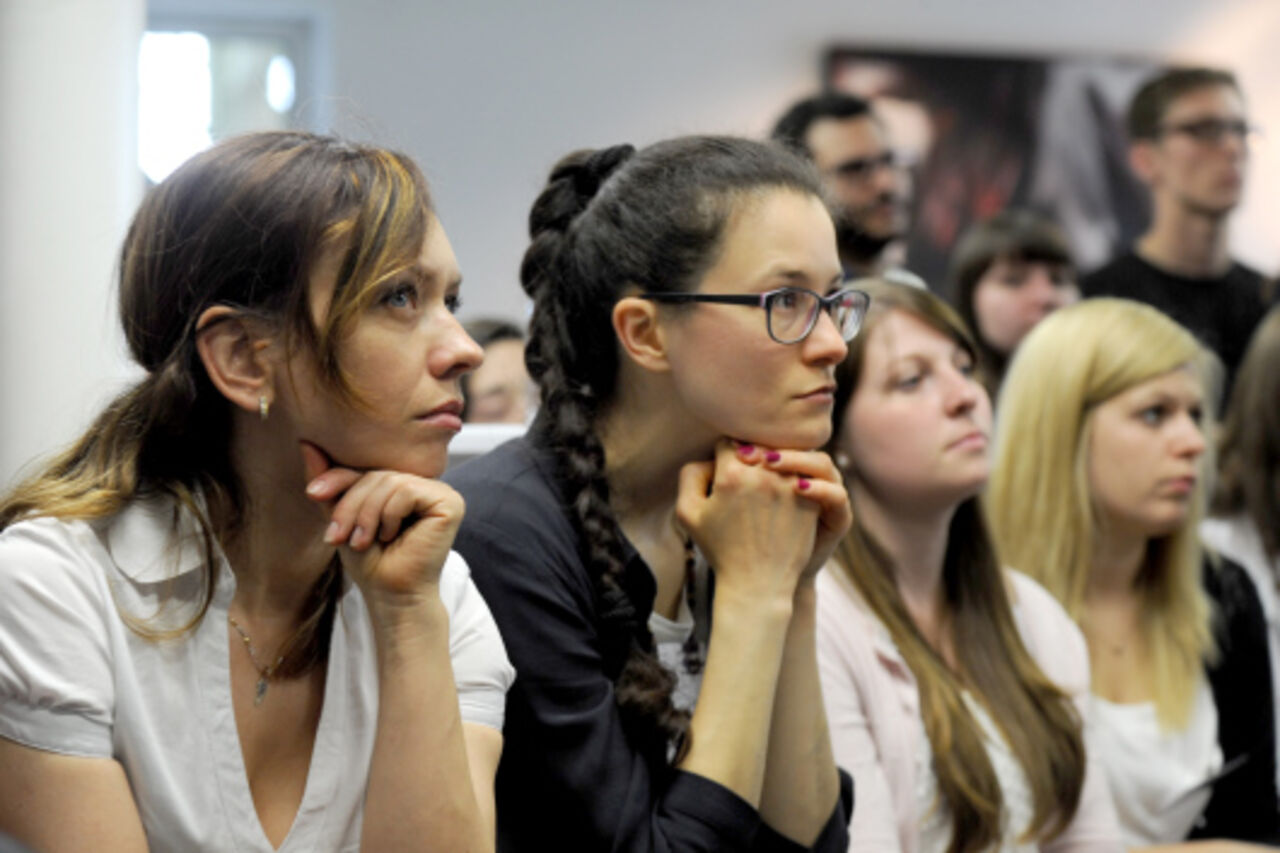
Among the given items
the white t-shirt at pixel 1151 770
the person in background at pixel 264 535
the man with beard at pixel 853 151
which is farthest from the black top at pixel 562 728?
the man with beard at pixel 853 151

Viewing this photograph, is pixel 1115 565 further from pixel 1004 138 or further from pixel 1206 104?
pixel 1004 138

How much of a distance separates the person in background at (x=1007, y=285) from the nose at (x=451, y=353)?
213 cm

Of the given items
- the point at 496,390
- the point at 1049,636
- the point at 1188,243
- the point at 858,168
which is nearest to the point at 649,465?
the point at 1049,636

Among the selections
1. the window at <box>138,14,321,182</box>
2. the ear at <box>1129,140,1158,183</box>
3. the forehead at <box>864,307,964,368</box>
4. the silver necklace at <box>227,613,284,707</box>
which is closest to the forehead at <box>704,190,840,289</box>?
the forehead at <box>864,307,964,368</box>

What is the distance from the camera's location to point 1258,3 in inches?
205

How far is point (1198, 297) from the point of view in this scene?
3738mm

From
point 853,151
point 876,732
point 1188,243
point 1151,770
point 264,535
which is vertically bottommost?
point 1151,770

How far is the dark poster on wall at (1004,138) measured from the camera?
188 inches

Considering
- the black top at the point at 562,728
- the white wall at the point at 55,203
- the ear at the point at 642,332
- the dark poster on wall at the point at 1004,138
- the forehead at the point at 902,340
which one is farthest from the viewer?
the dark poster on wall at the point at 1004,138

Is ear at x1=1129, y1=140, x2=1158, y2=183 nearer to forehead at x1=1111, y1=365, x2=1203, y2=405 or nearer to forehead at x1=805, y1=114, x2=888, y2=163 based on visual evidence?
forehead at x1=805, y1=114, x2=888, y2=163

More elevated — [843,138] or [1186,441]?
[843,138]

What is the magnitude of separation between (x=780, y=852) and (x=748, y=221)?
65 cm

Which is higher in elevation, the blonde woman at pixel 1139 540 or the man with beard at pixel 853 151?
the man with beard at pixel 853 151

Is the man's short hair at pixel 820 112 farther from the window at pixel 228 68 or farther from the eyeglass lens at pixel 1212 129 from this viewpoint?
the window at pixel 228 68
